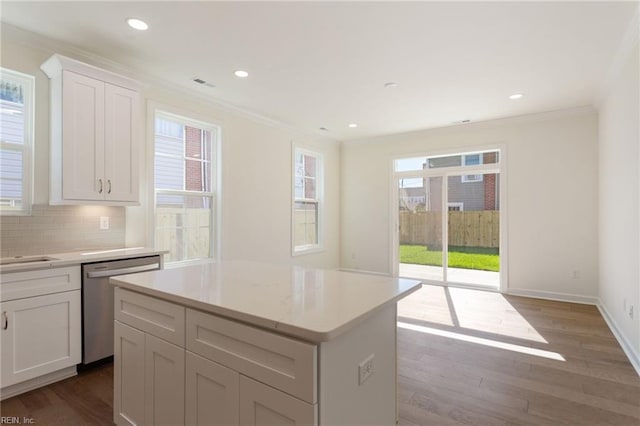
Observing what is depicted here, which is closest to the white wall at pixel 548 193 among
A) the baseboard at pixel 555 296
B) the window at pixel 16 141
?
the baseboard at pixel 555 296

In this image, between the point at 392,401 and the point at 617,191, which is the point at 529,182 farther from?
the point at 392,401

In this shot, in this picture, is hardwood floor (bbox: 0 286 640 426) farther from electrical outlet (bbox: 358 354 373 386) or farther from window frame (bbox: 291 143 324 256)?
window frame (bbox: 291 143 324 256)

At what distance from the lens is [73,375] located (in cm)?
249

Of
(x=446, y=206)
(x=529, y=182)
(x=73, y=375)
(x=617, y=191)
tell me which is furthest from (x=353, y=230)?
(x=73, y=375)

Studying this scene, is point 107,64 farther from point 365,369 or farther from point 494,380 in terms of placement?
point 494,380

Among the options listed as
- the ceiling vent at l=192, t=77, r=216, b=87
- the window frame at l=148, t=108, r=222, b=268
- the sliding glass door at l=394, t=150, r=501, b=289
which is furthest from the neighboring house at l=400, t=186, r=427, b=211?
the ceiling vent at l=192, t=77, r=216, b=87

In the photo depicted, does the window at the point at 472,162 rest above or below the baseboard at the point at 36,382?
above

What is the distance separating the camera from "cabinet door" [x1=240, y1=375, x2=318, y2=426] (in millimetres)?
1067

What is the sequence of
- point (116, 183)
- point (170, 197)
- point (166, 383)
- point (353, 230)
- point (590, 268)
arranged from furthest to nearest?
1. point (353, 230)
2. point (590, 268)
3. point (170, 197)
4. point (116, 183)
5. point (166, 383)

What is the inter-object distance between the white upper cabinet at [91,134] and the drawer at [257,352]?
2073 millimetres

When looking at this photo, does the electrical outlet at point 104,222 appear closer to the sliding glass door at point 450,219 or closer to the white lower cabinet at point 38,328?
the white lower cabinet at point 38,328

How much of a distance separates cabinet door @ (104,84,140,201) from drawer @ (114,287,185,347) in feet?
4.99

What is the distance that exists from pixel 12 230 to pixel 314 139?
4491 millimetres

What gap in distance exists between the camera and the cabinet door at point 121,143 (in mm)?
2900
